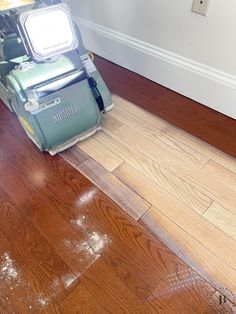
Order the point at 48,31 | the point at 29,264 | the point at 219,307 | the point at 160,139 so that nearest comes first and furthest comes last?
the point at 219,307 < the point at 29,264 < the point at 48,31 < the point at 160,139

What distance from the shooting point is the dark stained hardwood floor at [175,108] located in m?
1.17

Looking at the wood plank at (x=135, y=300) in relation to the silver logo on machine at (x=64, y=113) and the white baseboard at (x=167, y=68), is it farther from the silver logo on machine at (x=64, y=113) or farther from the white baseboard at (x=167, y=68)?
the white baseboard at (x=167, y=68)

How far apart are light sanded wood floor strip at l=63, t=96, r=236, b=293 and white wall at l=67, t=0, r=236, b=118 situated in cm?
26

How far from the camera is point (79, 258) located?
82cm

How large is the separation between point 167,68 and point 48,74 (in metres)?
0.66

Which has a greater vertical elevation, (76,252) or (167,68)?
(167,68)

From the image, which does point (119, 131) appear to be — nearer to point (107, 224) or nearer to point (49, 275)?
point (107, 224)

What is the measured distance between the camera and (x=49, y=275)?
31.2 inches

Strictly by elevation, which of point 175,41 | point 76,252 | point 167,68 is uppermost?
point 175,41

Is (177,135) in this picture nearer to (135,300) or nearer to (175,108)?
(175,108)

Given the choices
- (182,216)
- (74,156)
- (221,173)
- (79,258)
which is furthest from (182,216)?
(74,156)

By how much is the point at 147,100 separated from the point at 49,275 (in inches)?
37.7

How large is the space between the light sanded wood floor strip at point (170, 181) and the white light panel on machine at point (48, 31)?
1.34 feet

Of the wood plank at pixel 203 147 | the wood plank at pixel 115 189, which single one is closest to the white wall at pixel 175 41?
the wood plank at pixel 203 147
